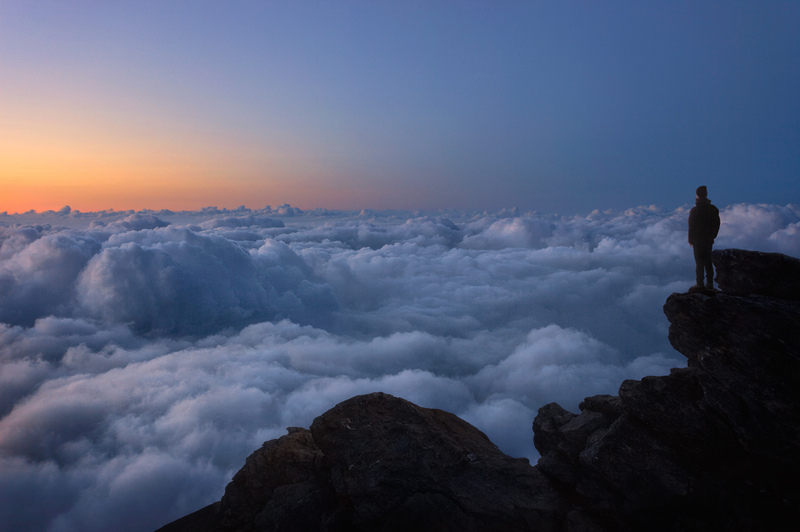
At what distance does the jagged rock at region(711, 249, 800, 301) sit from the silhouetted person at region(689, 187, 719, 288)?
66 centimetres

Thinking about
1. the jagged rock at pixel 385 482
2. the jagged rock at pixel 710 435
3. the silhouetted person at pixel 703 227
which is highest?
the silhouetted person at pixel 703 227

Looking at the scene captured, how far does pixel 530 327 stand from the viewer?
148 meters

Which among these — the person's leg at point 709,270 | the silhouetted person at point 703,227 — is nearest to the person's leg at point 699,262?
the silhouetted person at point 703,227

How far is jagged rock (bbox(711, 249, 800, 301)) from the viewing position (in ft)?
35.0

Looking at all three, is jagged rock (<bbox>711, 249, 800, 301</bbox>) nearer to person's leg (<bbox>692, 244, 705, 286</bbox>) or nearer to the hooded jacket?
person's leg (<bbox>692, 244, 705, 286</bbox>)

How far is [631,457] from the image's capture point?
11703 millimetres

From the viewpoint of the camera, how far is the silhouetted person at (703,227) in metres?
11.1

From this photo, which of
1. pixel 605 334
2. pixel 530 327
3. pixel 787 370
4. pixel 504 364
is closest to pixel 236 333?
pixel 504 364

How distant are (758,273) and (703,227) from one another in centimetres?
230

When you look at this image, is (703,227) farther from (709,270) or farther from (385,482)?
(385,482)

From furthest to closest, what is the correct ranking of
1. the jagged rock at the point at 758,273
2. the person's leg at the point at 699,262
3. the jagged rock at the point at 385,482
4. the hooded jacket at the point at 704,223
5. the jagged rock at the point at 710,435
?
the jagged rock at the point at 385,482 < the person's leg at the point at 699,262 < the hooded jacket at the point at 704,223 < the jagged rock at the point at 758,273 < the jagged rock at the point at 710,435

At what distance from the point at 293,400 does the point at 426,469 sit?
66211 mm

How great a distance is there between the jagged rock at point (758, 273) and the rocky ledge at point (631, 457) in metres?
0.03

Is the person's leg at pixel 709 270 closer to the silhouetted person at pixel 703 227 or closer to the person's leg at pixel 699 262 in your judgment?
the silhouetted person at pixel 703 227
